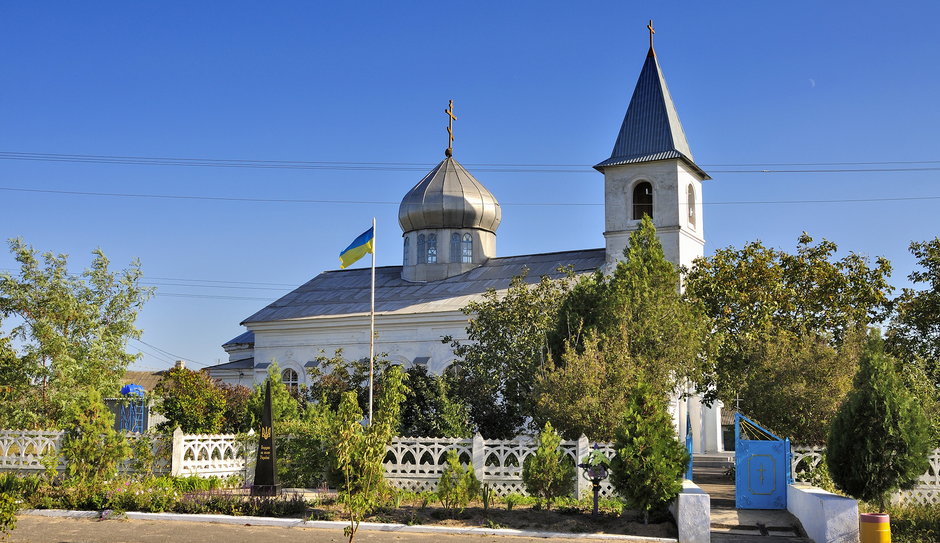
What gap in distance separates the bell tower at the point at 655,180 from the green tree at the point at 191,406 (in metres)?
16.2

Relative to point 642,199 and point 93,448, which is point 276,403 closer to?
point 93,448

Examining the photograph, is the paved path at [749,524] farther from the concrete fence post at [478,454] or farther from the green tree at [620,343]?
the concrete fence post at [478,454]

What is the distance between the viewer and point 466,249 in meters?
42.2

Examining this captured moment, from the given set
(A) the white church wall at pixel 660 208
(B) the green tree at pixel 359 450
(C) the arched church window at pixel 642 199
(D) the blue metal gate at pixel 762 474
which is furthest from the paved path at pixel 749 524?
(C) the arched church window at pixel 642 199

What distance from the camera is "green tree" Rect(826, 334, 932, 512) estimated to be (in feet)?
50.4

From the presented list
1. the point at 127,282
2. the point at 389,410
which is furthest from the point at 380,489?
the point at 127,282

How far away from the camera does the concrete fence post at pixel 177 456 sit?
→ 68.2 ft

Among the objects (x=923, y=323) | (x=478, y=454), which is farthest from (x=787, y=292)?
(x=478, y=454)

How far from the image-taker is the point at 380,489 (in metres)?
17.5

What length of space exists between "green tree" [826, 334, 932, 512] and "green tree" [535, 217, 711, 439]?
4446 millimetres

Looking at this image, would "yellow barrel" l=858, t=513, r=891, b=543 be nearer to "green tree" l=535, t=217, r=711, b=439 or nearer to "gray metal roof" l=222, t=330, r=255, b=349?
"green tree" l=535, t=217, r=711, b=439

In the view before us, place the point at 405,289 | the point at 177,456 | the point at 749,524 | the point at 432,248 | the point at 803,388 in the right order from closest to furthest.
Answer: the point at 749,524 → the point at 177,456 → the point at 803,388 → the point at 405,289 → the point at 432,248

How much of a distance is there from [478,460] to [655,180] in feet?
63.3

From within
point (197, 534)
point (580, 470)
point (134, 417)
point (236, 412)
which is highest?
point (236, 412)
